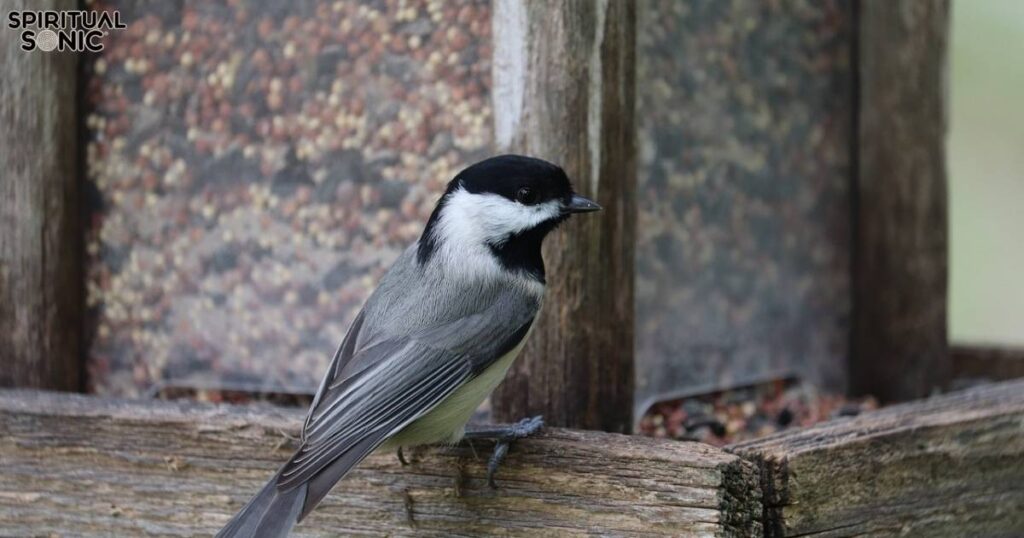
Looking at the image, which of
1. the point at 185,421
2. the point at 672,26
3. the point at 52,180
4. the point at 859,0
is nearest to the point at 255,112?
the point at 52,180

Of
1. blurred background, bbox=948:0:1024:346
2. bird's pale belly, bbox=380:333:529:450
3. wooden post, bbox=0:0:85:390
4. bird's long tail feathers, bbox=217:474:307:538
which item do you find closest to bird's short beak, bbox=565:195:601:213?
bird's pale belly, bbox=380:333:529:450

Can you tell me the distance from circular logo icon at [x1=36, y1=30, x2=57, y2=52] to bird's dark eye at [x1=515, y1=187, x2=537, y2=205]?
140cm

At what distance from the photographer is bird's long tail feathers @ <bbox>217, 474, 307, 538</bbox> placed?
2264 mm

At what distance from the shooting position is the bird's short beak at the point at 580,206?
2.55m

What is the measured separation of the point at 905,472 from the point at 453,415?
922 millimetres

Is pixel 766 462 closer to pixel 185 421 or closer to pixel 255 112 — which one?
pixel 185 421

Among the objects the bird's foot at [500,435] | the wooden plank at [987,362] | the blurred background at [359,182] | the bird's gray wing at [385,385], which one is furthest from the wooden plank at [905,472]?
the wooden plank at [987,362]

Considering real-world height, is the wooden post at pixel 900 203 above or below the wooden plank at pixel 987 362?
above

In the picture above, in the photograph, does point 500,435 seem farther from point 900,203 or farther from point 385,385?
point 900,203

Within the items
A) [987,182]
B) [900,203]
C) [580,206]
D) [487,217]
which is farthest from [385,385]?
[987,182]

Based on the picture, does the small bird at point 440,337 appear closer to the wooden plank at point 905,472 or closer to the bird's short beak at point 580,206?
the bird's short beak at point 580,206

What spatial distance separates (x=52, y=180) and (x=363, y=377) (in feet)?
4.16

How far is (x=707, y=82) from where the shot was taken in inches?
132

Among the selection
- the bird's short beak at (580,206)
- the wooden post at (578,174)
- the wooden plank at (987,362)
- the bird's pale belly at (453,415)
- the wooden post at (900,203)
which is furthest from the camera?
the wooden plank at (987,362)
